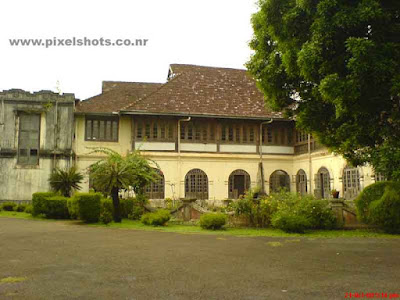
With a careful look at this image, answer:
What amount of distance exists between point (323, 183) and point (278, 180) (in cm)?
329

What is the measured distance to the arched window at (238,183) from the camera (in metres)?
23.5

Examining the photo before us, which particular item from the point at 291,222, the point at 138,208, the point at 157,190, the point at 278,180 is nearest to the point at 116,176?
the point at 138,208

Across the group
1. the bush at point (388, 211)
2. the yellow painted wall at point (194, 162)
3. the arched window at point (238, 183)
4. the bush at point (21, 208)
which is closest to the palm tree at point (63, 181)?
the bush at point (21, 208)

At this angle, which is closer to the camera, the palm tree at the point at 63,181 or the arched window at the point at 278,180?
the palm tree at the point at 63,181

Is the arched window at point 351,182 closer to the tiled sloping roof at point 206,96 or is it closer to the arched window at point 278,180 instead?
the arched window at point 278,180

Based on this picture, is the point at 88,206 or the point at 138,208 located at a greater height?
the point at 88,206

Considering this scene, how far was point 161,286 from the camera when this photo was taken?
5816 millimetres

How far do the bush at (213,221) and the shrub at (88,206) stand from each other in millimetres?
4248

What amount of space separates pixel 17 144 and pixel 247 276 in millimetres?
18812

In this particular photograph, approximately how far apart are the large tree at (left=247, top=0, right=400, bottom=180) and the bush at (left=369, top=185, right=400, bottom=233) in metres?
2.84

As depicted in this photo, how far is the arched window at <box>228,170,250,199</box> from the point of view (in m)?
23.5

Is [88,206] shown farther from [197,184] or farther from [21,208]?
[197,184]

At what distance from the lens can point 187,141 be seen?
22953 millimetres

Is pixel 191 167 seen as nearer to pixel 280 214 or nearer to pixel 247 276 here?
pixel 280 214
